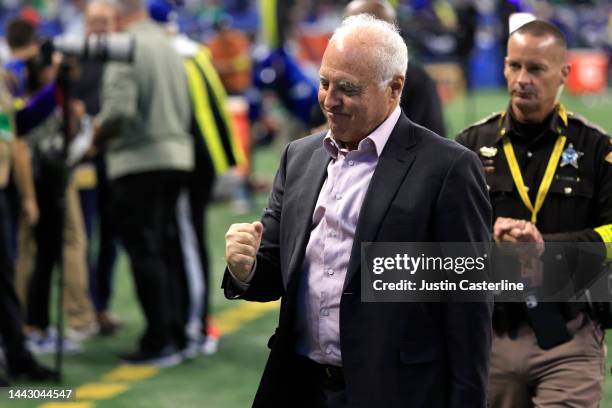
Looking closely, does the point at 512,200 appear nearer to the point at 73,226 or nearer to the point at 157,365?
the point at 157,365

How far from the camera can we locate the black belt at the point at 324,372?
362cm

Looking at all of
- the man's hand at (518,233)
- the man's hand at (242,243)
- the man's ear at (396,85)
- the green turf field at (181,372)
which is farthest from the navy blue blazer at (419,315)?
the green turf field at (181,372)

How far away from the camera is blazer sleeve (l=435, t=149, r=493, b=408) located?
348 cm

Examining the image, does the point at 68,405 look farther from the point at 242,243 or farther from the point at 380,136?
the point at 380,136

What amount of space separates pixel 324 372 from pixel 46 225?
194 inches

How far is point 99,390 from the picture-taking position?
721 centimetres

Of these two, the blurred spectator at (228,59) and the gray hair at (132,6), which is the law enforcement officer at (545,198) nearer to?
the gray hair at (132,6)

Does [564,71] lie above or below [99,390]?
above

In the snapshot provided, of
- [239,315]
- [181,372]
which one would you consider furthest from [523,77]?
[239,315]

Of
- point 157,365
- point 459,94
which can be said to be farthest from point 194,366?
point 459,94

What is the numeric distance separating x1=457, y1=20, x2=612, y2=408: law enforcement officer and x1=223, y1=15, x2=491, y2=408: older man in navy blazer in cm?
87

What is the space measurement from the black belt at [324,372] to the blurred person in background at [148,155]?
409 centimetres

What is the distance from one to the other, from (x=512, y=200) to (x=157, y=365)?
4.00 metres

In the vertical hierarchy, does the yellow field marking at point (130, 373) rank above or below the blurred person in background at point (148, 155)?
below
